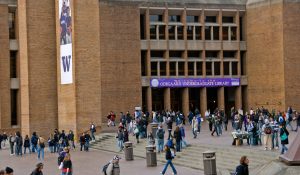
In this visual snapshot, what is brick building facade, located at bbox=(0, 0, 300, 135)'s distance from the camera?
4456 centimetres

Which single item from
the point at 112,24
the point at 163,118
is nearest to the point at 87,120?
the point at 163,118

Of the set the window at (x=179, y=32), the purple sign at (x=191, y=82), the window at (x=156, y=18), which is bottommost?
the purple sign at (x=191, y=82)

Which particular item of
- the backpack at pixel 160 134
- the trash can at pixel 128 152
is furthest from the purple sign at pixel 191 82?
the trash can at pixel 128 152

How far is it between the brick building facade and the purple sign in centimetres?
27

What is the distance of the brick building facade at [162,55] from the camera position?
44562 mm

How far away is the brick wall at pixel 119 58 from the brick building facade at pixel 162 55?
9 centimetres

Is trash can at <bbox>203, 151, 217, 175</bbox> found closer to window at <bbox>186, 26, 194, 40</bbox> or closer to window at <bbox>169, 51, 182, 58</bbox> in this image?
window at <bbox>169, 51, 182, 58</bbox>

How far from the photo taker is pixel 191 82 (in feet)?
183

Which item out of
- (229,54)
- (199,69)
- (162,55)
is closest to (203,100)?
(199,69)

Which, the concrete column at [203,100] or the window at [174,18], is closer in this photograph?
the window at [174,18]

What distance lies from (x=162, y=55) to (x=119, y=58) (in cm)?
543

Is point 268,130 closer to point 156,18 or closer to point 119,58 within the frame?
point 119,58

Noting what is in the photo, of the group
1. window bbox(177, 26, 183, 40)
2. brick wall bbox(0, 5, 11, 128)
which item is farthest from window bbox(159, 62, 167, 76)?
brick wall bbox(0, 5, 11, 128)

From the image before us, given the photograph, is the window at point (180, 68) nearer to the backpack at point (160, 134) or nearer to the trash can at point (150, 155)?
the backpack at point (160, 134)
